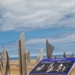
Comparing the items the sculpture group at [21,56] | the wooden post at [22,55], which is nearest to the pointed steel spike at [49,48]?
the sculpture group at [21,56]

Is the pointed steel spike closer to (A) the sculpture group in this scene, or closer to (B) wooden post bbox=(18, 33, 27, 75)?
(A) the sculpture group

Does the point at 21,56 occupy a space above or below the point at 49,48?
below

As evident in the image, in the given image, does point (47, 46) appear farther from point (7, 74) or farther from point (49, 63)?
point (7, 74)

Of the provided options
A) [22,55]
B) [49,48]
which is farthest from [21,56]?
[49,48]

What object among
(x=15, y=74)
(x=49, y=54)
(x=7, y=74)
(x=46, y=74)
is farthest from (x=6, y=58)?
(x=15, y=74)

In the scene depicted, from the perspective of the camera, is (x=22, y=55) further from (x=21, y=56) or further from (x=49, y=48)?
(x=49, y=48)

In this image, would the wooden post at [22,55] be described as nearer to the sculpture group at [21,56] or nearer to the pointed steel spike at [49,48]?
the sculpture group at [21,56]

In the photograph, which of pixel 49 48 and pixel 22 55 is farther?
pixel 49 48

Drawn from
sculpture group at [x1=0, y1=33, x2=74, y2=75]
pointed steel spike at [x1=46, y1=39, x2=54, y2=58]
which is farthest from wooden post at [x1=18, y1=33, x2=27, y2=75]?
pointed steel spike at [x1=46, y1=39, x2=54, y2=58]

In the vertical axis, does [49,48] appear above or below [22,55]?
above

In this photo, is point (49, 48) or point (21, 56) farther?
point (49, 48)

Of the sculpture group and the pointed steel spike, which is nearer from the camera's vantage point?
the sculpture group

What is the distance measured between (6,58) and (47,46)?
1721 mm

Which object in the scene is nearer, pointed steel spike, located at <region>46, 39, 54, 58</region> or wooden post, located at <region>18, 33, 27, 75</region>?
wooden post, located at <region>18, 33, 27, 75</region>
